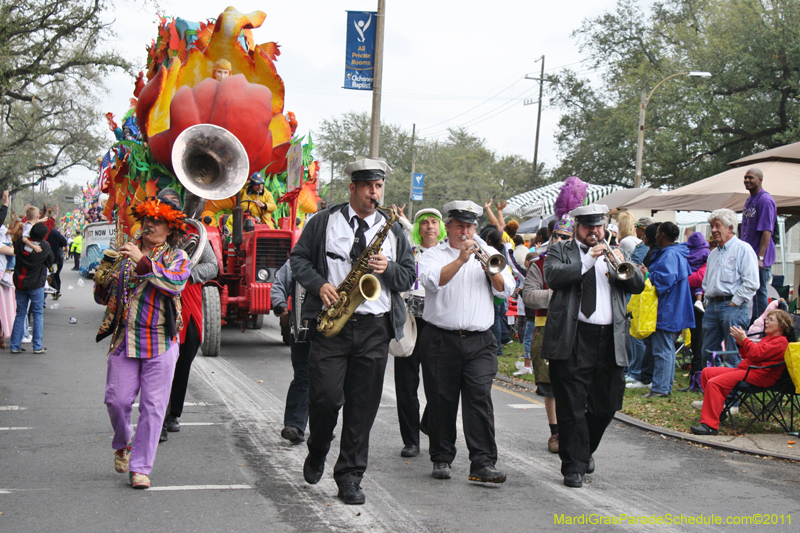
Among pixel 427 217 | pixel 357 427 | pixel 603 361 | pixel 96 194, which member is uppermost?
pixel 96 194

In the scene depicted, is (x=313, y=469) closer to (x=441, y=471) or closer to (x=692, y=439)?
(x=441, y=471)

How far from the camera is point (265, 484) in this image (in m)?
5.25

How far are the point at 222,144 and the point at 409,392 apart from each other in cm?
736

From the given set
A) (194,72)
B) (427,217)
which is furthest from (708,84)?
(427,217)

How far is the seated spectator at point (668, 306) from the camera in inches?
350

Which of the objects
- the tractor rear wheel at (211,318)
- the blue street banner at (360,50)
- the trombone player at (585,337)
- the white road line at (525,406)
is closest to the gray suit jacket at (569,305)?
the trombone player at (585,337)

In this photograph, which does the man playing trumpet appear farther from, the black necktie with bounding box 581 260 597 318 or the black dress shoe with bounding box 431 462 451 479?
the black necktie with bounding box 581 260 597 318

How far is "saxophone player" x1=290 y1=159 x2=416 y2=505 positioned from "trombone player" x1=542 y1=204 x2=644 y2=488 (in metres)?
1.21

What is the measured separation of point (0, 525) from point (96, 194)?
28.7 meters

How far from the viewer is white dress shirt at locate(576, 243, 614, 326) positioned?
5.52m

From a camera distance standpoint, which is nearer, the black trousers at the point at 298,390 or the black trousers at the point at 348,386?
the black trousers at the point at 348,386

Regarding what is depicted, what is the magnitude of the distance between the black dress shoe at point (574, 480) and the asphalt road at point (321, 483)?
0.06 m

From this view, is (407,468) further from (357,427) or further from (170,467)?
(170,467)

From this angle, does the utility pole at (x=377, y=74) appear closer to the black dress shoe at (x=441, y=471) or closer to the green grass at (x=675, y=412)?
the green grass at (x=675, y=412)
